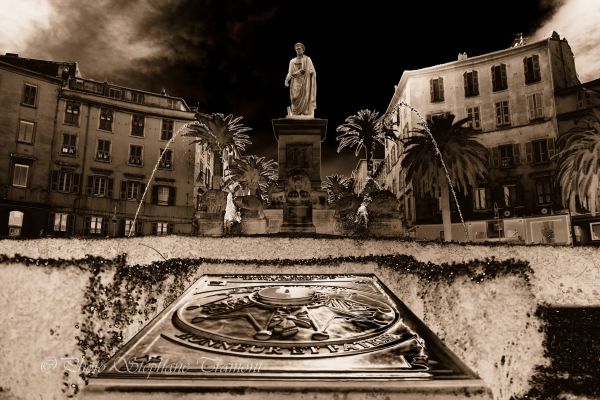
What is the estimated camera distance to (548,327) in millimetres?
8602

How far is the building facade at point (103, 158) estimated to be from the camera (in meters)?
37.2

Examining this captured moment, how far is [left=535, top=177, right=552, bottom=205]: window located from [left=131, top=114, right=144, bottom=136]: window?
41.4 metres

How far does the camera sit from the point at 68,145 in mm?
39625

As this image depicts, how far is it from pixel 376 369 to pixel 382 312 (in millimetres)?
1032

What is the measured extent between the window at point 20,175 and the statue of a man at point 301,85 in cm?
3224

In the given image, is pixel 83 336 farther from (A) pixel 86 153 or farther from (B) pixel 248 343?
(A) pixel 86 153

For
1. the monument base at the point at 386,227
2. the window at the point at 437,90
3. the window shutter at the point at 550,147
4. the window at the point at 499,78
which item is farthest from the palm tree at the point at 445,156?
the monument base at the point at 386,227

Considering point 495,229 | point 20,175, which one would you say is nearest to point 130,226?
point 20,175

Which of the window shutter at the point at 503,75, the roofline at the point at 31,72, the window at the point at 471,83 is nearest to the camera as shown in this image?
the roofline at the point at 31,72

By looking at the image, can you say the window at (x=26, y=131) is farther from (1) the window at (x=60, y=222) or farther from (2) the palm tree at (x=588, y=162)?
(2) the palm tree at (x=588, y=162)

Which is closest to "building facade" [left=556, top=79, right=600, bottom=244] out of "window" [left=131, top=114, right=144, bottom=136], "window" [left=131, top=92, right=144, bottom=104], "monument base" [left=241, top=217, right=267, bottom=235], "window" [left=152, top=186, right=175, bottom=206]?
"monument base" [left=241, top=217, right=267, bottom=235]

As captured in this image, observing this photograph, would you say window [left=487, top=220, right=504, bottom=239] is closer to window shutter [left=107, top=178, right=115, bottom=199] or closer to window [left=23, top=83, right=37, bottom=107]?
window shutter [left=107, top=178, right=115, bottom=199]

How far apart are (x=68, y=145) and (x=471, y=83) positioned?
43006mm

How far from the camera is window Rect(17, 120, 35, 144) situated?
36.9 m
